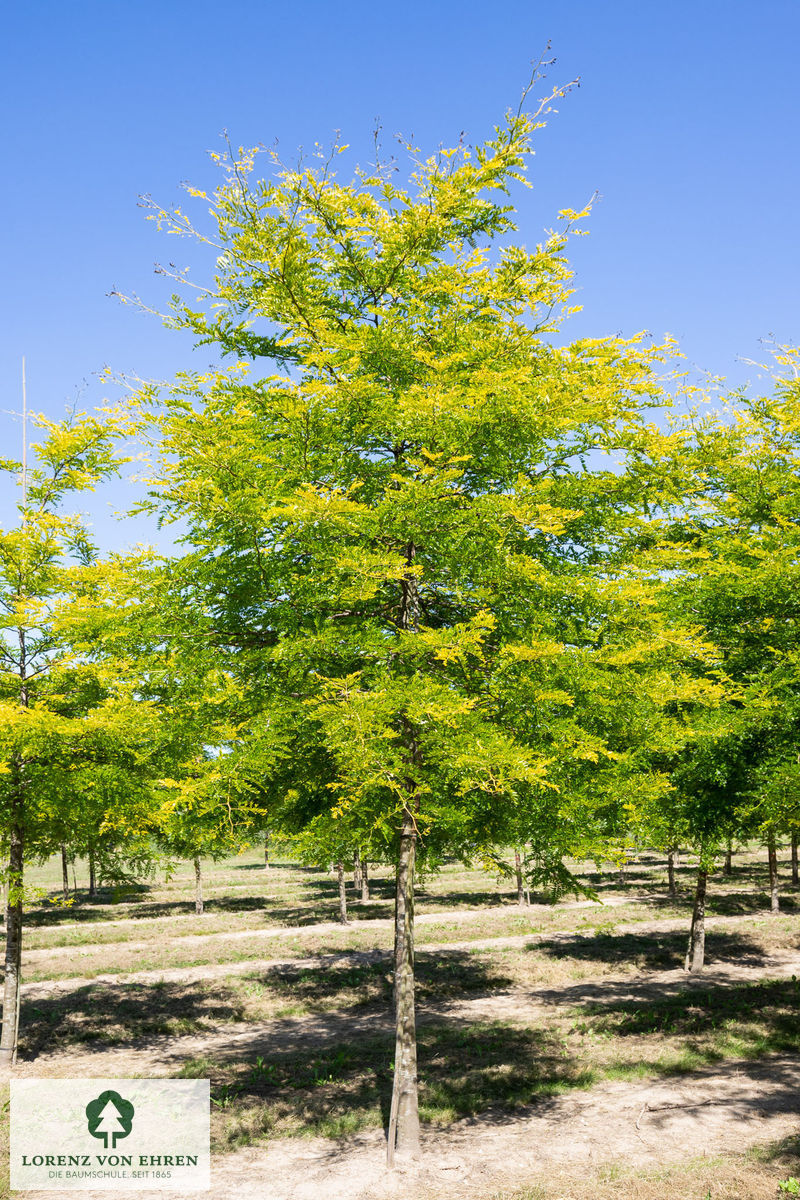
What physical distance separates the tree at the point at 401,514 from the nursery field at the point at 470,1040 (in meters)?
1.64

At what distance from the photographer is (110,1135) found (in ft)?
33.4

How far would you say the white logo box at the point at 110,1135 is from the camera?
8875 mm

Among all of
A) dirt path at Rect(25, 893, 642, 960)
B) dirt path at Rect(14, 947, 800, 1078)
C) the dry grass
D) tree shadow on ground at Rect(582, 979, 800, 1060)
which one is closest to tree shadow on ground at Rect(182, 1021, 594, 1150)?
dirt path at Rect(14, 947, 800, 1078)

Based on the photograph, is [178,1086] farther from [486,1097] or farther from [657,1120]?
[657,1120]

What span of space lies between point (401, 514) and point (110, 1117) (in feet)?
31.5

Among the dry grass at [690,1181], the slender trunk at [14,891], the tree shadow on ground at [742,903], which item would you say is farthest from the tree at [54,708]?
the tree shadow on ground at [742,903]

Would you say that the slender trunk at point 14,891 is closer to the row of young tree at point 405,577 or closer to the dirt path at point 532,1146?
the row of young tree at point 405,577

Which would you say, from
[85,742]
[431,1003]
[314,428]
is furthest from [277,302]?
[431,1003]

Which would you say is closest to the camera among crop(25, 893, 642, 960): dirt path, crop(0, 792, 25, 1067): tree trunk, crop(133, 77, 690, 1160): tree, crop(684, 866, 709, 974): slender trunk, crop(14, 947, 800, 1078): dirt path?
crop(133, 77, 690, 1160): tree

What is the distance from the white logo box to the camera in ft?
29.1

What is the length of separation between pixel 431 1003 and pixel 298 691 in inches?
506

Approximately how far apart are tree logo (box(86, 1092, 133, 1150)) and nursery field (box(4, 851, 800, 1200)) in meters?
1.26

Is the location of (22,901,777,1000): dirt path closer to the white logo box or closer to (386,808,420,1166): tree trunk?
the white logo box

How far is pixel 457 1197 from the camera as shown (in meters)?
8.04
